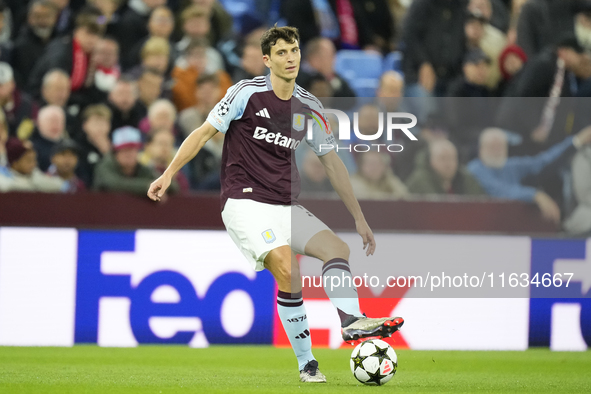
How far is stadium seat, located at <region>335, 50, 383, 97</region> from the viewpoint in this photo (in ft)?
34.7

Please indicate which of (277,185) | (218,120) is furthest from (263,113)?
(277,185)

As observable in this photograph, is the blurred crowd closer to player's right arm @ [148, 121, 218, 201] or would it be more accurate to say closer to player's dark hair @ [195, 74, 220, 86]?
player's dark hair @ [195, 74, 220, 86]

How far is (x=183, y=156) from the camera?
18.1 ft

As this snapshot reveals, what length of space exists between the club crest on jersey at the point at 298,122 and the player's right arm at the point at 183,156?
0.54 m

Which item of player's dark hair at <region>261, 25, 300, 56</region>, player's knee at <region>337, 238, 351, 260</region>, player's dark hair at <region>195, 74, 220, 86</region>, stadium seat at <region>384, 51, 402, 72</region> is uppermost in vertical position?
stadium seat at <region>384, 51, 402, 72</region>

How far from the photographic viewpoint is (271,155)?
5805 millimetres

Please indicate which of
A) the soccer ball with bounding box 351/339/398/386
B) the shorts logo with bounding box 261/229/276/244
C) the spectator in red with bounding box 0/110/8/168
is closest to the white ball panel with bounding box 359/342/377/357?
the soccer ball with bounding box 351/339/398/386

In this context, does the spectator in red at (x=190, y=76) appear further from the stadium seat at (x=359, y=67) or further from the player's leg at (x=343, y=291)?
the player's leg at (x=343, y=291)

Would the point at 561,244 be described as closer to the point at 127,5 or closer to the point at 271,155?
the point at 271,155

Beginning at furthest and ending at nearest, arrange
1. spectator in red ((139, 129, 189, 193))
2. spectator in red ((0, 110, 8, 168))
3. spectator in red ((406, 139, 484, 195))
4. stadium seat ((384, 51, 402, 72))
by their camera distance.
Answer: stadium seat ((384, 51, 402, 72)), spectator in red ((139, 129, 189, 193)), spectator in red ((0, 110, 8, 168)), spectator in red ((406, 139, 484, 195))

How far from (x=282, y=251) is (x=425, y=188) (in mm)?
3102

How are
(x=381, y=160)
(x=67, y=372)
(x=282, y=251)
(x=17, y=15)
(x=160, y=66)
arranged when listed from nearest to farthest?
(x=282, y=251) < (x=67, y=372) < (x=381, y=160) < (x=160, y=66) < (x=17, y=15)

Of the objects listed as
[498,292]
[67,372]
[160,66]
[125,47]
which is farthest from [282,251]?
[125,47]

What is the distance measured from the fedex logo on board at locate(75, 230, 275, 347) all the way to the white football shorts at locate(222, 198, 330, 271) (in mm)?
2607
